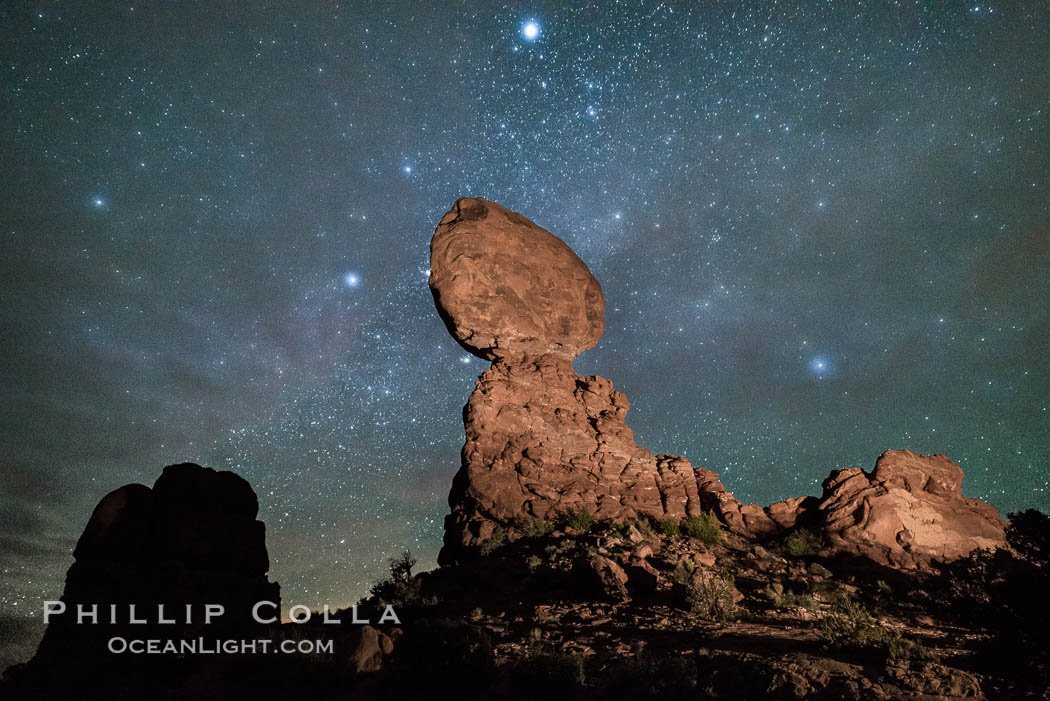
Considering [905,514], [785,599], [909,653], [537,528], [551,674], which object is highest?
[537,528]

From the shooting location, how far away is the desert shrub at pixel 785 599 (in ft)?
42.0

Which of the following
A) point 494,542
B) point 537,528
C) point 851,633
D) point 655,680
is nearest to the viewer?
point 655,680

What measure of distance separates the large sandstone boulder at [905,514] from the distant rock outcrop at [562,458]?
0.15 ft

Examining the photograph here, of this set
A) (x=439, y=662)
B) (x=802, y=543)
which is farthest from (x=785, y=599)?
(x=439, y=662)

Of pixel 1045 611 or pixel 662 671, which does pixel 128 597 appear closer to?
pixel 662 671

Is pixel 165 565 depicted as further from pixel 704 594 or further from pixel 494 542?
pixel 704 594

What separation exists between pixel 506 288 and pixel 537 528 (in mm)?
11802

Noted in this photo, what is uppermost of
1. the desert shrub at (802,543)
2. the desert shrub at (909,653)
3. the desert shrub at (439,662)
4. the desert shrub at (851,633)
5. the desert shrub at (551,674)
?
the desert shrub at (802,543)

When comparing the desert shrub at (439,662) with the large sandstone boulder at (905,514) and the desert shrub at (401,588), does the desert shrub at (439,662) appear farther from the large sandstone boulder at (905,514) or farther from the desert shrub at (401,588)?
the large sandstone boulder at (905,514)

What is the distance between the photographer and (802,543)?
18312mm

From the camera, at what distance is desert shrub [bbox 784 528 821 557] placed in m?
18.1

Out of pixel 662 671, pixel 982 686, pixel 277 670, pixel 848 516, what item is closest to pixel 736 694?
pixel 662 671

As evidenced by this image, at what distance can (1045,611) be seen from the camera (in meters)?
7.38

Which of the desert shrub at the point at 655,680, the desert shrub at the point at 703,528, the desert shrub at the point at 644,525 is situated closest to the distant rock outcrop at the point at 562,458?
the desert shrub at the point at 644,525
